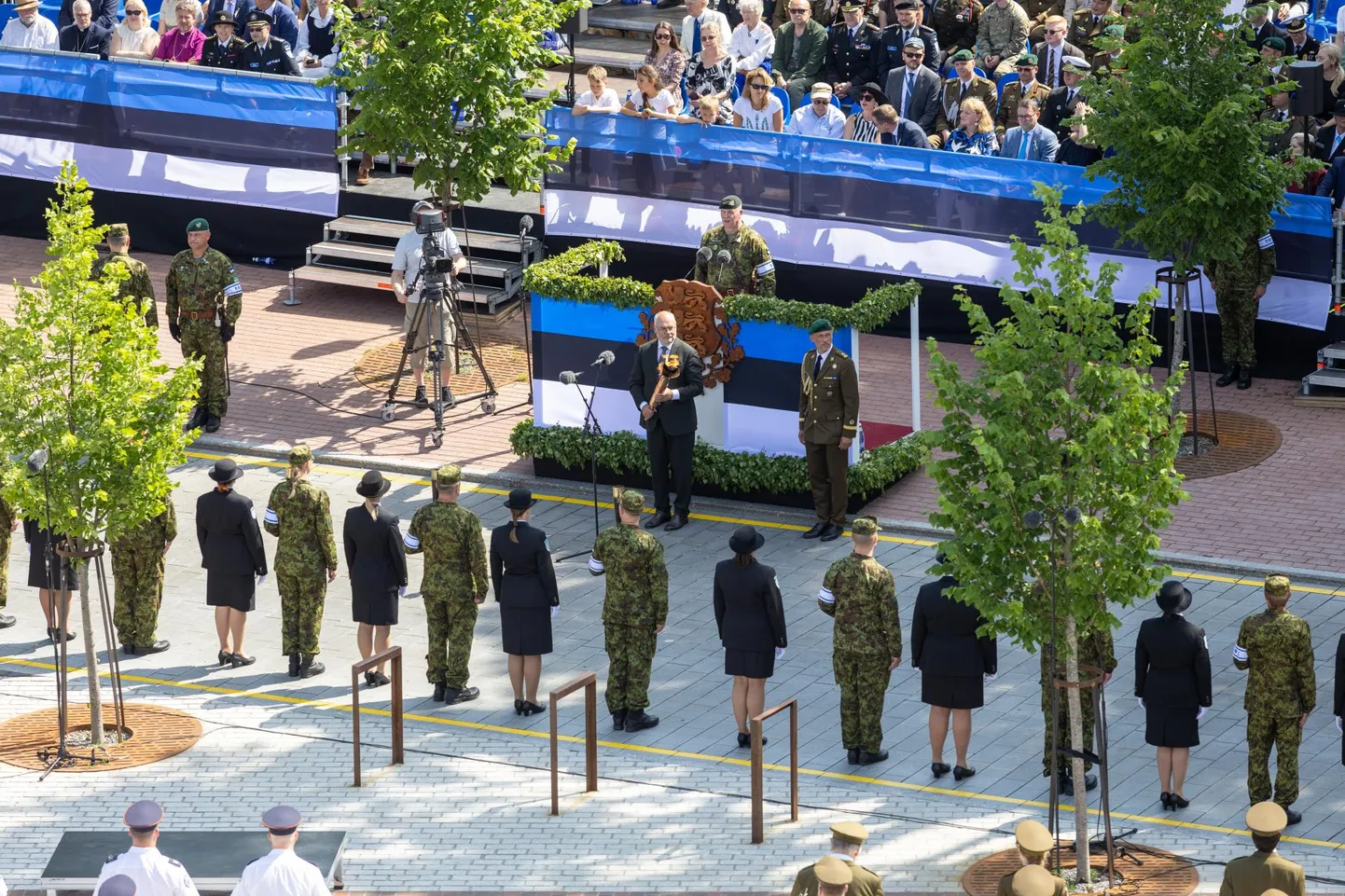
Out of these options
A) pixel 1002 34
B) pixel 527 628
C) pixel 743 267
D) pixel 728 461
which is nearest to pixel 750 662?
pixel 527 628

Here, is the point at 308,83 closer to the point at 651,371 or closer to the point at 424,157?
the point at 424,157

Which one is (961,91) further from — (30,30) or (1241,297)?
(30,30)

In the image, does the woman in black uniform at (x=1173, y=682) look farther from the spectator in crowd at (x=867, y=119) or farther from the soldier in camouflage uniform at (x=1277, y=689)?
the spectator in crowd at (x=867, y=119)

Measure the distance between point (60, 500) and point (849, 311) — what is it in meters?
7.03

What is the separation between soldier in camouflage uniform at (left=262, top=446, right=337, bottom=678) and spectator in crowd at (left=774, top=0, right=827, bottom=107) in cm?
1048

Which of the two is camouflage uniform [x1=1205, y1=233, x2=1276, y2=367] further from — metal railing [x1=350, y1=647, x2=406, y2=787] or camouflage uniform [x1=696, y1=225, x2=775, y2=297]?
metal railing [x1=350, y1=647, x2=406, y2=787]

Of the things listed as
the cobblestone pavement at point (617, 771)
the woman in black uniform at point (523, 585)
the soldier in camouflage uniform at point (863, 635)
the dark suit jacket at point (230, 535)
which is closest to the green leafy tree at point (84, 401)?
the dark suit jacket at point (230, 535)

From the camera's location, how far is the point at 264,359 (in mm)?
24219

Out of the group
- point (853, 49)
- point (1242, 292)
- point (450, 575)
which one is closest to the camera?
point (450, 575)

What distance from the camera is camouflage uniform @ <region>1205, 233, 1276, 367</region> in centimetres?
2197

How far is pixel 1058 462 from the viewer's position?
13438mm

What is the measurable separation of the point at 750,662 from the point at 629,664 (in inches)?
36.1

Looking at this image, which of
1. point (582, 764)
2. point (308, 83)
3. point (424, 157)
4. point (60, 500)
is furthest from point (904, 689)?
point (308, 83)

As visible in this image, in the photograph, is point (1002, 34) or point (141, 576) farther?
point (1002, 34)
